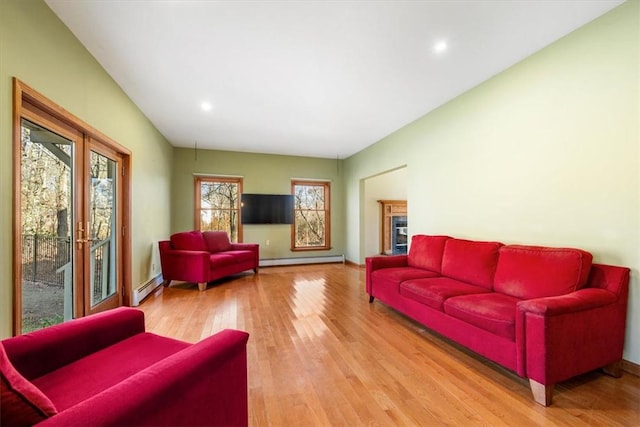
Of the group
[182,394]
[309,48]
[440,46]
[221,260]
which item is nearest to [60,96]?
[309,48]

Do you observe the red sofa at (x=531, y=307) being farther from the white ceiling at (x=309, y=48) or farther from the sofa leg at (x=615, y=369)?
the white ceiling at (x=309, y=48)

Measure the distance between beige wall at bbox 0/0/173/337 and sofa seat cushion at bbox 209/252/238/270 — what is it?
931mm

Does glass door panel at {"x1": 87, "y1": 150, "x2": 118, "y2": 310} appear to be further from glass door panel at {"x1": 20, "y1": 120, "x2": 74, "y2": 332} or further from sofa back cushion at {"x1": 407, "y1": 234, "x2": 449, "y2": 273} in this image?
sofa back cushion at {"x1": 407, "y1": 234, "x2": 449, "y2": 273}

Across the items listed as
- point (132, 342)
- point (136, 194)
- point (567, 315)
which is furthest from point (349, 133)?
point (132, 342)

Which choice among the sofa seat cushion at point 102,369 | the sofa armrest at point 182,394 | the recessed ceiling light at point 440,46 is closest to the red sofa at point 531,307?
the sofa armrest at point 182,394

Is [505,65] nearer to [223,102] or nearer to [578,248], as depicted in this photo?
[578,248]

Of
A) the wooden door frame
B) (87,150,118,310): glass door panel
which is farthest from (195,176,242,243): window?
the wooden door frame

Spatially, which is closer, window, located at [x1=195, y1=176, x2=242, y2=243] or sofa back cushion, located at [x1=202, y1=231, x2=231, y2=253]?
sofa back cushion, located at [x1=202, y1=231, x2=231, y2=253]

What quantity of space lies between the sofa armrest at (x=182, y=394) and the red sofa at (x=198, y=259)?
135 inches

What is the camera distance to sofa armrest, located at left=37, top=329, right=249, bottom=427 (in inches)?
28.2

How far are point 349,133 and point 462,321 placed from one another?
366 centimetres

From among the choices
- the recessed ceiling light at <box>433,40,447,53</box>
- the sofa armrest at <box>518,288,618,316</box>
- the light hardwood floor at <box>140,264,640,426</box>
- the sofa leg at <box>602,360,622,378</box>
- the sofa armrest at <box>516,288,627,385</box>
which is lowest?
the light hardwood floor at <box>140,264,640,426</box>

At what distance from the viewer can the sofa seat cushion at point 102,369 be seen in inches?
41.3

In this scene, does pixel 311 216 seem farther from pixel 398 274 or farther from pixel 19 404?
pixel 19 404
